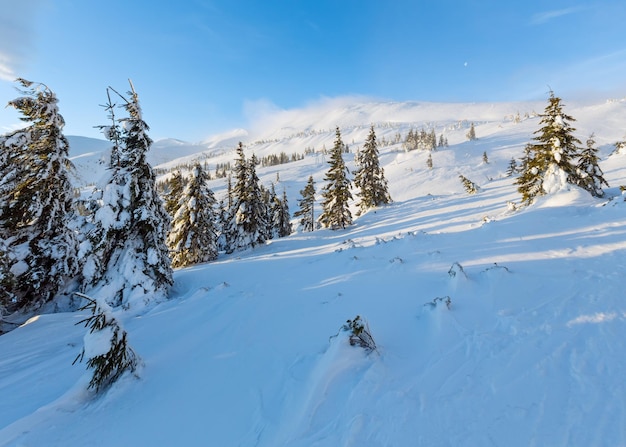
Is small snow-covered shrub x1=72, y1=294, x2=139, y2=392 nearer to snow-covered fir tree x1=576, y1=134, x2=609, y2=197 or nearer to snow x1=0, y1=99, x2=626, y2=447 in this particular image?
snow x1=0, y1=99, x2=626, y2=447

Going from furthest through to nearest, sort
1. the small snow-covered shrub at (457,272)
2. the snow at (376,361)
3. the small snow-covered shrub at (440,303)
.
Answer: the small snow-covered shrub at (457,272) < the small snow-covered shrub at (440,303) < the snow at (376,361)

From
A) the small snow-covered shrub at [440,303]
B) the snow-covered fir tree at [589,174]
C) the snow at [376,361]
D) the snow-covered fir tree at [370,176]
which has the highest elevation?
the snow-covered fir tree at [370,176]

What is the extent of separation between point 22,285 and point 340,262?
536 inches

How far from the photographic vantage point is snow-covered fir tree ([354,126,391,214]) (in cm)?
3544

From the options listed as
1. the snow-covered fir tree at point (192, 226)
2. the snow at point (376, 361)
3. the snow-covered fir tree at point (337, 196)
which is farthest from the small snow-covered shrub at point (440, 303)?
the snow-covered fir tree at point (192, 226)

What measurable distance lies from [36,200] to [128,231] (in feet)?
13.6

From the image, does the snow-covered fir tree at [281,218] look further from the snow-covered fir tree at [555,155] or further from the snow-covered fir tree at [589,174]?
the snow-covered fir tree at [589,174]

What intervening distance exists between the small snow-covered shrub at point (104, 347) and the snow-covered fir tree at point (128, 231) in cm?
669

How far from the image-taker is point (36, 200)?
490 inches

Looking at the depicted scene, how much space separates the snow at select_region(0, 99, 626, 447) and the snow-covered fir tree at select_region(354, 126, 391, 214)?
987 inches

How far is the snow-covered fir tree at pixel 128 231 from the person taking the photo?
11.8m

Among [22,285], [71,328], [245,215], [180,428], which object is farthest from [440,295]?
[245,215]

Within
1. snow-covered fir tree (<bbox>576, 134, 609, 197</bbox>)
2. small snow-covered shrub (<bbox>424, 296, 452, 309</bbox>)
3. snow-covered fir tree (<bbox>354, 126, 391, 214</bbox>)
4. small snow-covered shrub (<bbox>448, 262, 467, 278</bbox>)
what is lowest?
small snow-covered shrub (<bbox>424, 296, 452, 309</bbox>)

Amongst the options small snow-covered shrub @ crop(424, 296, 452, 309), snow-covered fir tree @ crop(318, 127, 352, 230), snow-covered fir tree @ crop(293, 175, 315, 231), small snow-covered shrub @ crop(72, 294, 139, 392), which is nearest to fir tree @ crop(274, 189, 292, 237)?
snow-covered fir tree @ crop(293, 175, 315, 231)
